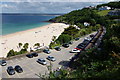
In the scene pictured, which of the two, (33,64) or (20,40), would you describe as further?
(20,40)

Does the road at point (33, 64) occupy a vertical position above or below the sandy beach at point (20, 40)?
above

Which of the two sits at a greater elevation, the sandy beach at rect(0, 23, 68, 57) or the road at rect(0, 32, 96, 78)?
the road at rect(0, 32, 96, 78)

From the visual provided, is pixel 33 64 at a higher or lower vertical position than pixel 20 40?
higher

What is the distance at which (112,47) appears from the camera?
42.1ft

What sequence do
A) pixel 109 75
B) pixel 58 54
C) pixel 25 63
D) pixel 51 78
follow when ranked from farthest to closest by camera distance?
1. pixel 58 54
2. pixel 25 63
3. pixel 51 78
4. pixel 109 75

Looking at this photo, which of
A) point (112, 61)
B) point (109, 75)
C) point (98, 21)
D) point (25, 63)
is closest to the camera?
point (109, 75)

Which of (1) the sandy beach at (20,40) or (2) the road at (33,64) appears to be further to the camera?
(1) the sandy beach at (20,40)

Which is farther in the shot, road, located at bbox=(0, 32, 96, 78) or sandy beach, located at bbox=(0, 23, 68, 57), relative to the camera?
sandy beach, located at bbox=(0, 23, 68, 57)

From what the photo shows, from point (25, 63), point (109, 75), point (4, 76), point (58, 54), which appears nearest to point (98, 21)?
point (58, 54)

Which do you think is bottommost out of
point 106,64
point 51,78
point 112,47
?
point 51,78

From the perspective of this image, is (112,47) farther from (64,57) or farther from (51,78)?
(64,57)

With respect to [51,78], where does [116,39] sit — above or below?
above

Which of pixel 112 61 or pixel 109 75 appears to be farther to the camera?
pixel 112 61

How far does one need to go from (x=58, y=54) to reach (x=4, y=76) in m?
10.6
